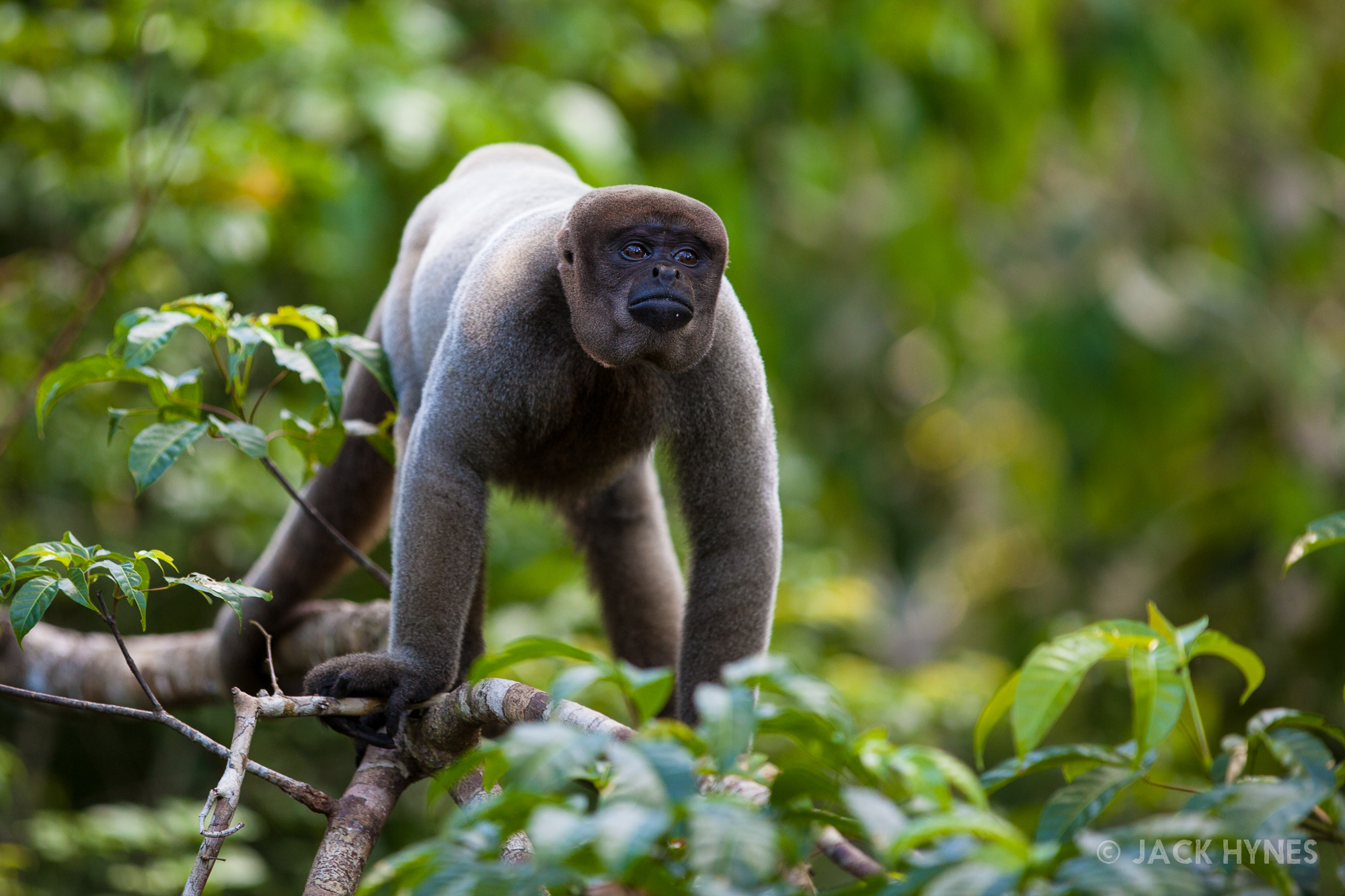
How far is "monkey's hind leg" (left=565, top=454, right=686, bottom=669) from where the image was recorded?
4141mm

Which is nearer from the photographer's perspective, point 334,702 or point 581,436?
point 334,702

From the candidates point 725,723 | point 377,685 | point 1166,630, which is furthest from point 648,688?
point 377,685

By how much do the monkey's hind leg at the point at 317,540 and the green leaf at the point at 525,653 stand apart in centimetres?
260

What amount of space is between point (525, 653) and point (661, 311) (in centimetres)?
143

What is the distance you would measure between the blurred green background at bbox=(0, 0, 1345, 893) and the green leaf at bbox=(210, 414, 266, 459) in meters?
1.21

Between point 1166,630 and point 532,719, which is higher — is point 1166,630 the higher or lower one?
the higher one

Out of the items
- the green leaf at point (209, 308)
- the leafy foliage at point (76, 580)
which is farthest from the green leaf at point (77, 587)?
the green leaf at point (209, 308)

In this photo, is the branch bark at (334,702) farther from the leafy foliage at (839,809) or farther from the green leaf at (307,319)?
the green leaf at (307,319)

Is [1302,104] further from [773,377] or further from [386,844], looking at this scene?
[386,844]

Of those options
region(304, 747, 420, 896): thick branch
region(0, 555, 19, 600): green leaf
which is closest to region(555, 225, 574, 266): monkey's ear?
region(304, 747, 420, 896): thick branch

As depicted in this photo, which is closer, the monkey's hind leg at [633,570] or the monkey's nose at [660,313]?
the monkey's nose at [660,313]

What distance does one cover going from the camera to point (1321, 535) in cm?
212

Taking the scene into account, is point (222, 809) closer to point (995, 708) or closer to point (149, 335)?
point (149, 335)

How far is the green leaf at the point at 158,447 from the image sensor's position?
2590 mm
